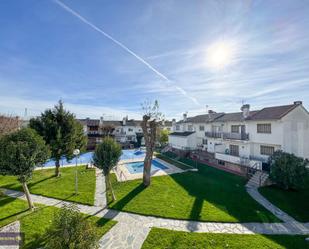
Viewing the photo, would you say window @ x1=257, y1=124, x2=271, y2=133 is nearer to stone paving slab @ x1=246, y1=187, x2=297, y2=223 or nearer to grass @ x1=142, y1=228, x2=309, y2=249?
stone paving slab @ x1=246, y1=187, x2=297, y2=223

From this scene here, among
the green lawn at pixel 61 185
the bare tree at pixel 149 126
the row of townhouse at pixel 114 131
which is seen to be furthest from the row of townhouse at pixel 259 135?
the row of townhouse at pixel 114 131


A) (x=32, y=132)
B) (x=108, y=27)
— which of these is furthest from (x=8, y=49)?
(x=108, y=27)

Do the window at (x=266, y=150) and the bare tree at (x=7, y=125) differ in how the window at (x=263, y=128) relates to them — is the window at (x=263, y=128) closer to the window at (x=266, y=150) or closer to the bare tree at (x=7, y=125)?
the window at (x=266, y=150)

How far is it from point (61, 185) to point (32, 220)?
8.15 metres

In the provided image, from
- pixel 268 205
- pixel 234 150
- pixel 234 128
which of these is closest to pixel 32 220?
pixel 268 205

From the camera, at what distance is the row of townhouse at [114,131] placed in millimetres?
51438

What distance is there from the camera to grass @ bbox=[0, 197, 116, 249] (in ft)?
35.5

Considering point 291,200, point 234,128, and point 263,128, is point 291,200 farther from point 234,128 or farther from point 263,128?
point 234,128

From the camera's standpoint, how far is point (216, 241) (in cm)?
1116

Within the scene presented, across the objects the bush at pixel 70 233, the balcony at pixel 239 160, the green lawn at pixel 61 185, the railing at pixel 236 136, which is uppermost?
the railing at pixel 236 136

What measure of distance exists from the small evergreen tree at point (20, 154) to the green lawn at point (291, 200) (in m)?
21.0

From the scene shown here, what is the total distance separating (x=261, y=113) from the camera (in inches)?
1097

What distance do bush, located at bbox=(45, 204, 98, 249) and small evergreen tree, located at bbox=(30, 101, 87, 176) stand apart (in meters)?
16.1

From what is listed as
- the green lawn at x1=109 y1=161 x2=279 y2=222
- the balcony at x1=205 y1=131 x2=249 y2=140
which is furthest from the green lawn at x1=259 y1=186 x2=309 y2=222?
the balcony at x1=205 y1=131 x2=249 y2=140
